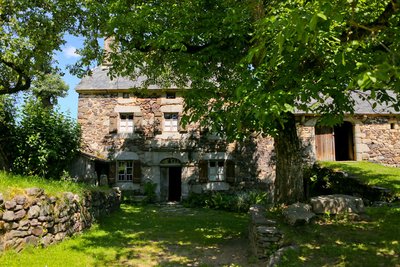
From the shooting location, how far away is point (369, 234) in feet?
21.1

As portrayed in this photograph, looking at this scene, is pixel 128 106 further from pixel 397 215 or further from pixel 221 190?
pixel 397 215

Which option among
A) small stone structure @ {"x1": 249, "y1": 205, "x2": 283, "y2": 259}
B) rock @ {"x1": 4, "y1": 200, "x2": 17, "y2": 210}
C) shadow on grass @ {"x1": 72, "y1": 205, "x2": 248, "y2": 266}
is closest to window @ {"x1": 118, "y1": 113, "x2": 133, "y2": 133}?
shadow on grass @ {"x1": 72, "y1": 205, "x2": 248, "y2": 266}

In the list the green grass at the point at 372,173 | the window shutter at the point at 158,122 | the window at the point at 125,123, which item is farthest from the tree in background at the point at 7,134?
the green grass at the point at 372,173

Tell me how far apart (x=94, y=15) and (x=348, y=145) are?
14593 millimetres

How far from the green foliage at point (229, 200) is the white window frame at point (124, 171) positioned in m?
3.17

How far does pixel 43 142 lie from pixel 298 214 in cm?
1060

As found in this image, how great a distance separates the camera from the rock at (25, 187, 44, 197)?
23.3 ft

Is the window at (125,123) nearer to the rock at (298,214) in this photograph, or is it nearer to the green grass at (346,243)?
the rock at (298,214)

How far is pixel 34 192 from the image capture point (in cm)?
720

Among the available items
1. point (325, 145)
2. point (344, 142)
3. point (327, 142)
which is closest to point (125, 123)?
point (325, 145)

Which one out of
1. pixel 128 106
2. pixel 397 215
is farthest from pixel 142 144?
pixel 397 215

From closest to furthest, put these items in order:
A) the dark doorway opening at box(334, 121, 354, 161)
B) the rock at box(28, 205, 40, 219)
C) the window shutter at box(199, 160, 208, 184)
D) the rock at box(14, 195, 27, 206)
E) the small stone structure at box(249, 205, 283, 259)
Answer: the small stone structure at box(249, 205, 283, 259)
the rock at box(14, 195, 27, 206)
the rock at box(28, 205, 40, 219)
the window shutter at box(199, 160, 208, 184)
the dark doorway opening at box(334, 121, 354, 161)

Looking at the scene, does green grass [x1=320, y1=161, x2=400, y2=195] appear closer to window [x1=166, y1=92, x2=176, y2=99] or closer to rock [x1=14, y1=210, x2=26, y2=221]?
window [x1=166, y1=92, x2=176, y2=99]

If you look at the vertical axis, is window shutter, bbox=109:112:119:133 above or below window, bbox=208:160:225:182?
above
